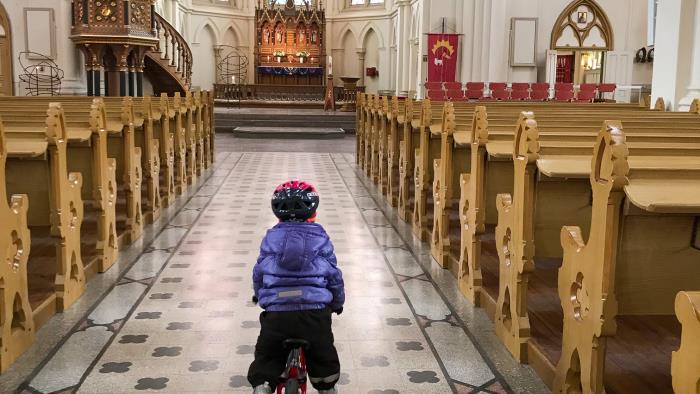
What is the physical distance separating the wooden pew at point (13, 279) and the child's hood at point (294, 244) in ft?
5.16

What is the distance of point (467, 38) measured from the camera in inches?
713

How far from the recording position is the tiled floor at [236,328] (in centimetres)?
338

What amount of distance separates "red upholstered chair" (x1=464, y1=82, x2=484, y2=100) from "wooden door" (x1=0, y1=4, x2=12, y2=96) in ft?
32.1

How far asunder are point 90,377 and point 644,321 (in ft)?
9.37

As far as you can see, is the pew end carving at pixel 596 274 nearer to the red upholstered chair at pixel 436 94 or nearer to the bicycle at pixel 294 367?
the bicycle at pixel 294 367

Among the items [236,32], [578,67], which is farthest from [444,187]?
[236,32]

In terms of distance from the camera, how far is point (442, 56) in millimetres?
18016

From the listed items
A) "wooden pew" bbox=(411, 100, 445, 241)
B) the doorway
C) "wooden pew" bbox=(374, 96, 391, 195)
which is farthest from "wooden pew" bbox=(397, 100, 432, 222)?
the doorway

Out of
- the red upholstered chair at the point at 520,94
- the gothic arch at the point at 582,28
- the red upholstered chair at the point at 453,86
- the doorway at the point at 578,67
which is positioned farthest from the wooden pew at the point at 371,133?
the doorway at the point at 578,67

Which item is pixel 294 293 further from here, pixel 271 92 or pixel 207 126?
pixel 271 92

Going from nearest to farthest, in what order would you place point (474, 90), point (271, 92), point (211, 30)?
point (474, 90), point (271, 92), point (211, 30)

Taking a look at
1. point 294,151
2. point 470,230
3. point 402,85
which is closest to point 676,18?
point 470,230

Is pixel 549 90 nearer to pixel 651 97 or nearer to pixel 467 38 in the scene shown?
pixel 467 38

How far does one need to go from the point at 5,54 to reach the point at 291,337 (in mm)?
13666
